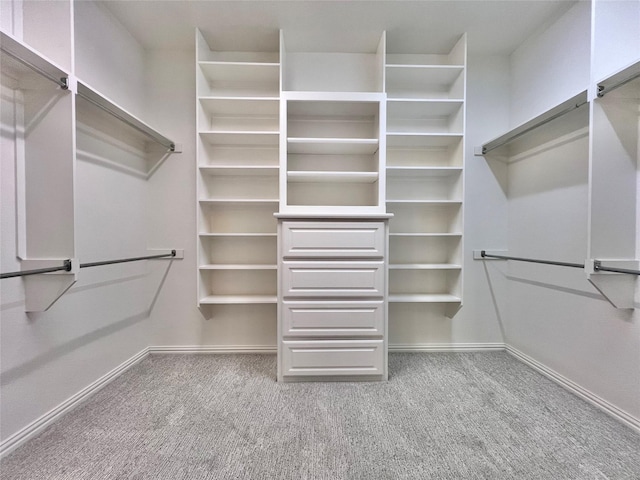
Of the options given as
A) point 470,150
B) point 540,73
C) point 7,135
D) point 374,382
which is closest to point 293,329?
point 374,382

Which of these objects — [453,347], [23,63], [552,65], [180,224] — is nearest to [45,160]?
[23,63]

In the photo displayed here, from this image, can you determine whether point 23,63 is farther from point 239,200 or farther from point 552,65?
point 552,65

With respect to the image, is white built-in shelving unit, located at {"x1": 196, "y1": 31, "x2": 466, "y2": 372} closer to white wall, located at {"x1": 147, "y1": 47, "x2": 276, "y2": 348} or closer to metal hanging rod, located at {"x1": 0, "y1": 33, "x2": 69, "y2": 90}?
white wall, located at {"x1": 147, "y1": 47, "x2": 276, "y2": 348}

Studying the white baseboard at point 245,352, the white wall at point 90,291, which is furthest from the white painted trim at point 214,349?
the white wall at point 90,291

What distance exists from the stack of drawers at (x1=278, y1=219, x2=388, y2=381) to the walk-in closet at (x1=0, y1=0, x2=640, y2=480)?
0.05 ft

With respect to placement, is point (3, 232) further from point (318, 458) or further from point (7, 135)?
point (318, 458)

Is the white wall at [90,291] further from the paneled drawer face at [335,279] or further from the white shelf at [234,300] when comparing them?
the paneled drawer face at [335,279]

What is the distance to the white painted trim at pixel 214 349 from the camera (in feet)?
8.02

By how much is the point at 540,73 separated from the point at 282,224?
227 centimetres

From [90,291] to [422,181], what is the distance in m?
2.60

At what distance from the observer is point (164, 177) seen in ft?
7.93

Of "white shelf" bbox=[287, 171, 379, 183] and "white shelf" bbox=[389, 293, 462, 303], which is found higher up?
"white shelf" bbox=[287, 171, 379, 183]

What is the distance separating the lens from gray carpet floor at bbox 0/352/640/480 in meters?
1.24

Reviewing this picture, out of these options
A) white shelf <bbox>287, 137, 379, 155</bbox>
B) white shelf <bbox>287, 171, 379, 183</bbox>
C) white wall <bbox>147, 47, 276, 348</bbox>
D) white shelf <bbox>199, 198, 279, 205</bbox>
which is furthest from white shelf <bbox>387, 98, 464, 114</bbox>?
white wall <bbox>147, 47, 276, 348</bbox>
